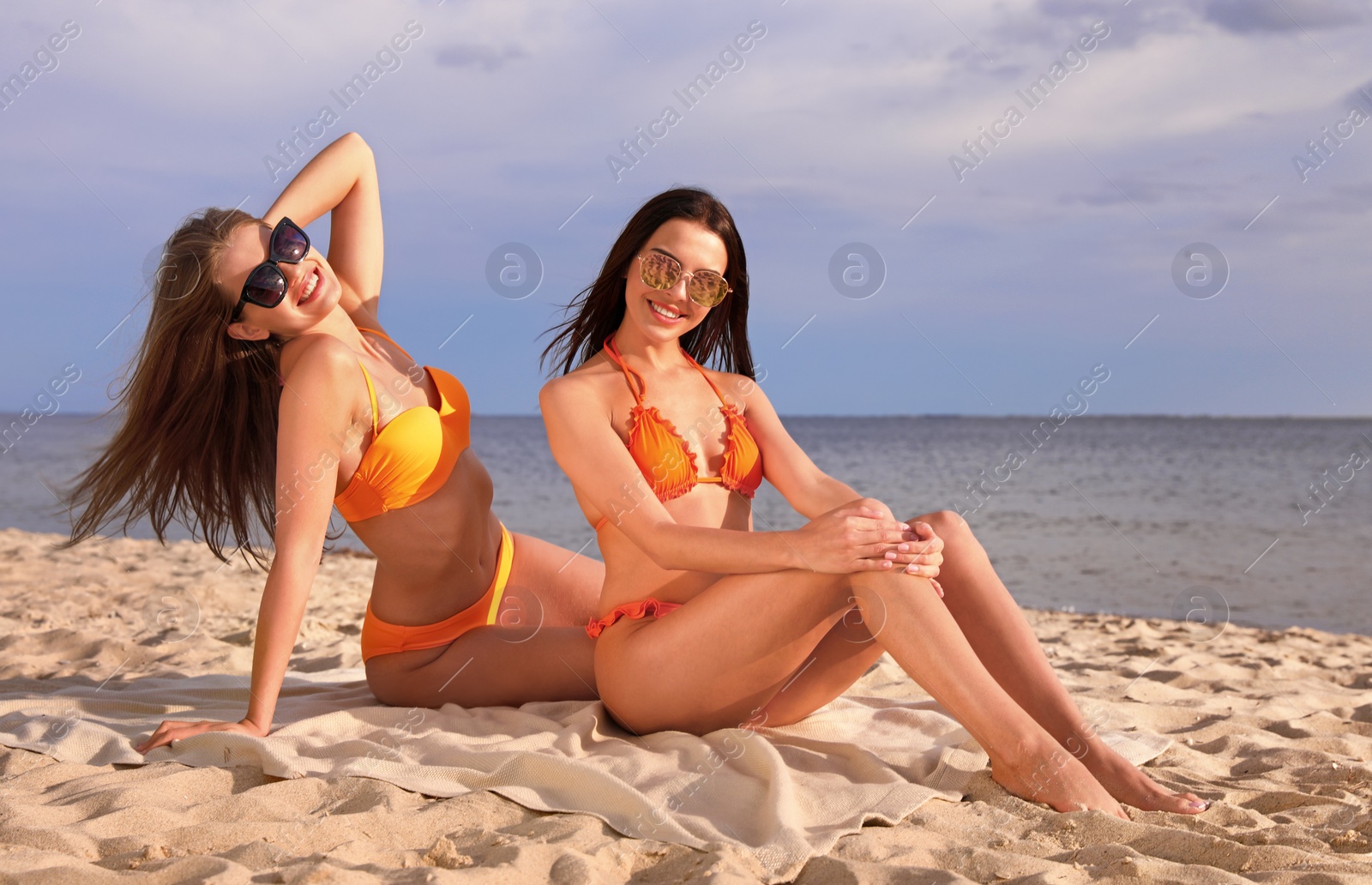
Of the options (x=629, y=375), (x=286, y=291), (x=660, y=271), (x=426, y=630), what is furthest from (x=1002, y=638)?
(x=286, y=291)

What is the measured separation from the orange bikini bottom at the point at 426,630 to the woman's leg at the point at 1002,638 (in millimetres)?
1586

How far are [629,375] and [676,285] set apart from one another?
324mm

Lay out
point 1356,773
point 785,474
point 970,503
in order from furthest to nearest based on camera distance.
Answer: point 970,503 → point 785,474 → point 1356,773

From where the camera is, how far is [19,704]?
3426mm

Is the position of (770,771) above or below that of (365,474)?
A: below

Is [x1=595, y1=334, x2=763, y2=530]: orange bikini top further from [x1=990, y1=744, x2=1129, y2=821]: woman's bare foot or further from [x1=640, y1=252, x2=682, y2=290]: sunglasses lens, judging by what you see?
[x1=990, y1=744, x2=1129, y2=821]: woman's bare foot

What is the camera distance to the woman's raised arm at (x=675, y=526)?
262 centimetres

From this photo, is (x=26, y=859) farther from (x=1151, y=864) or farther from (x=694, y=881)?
(x=1151, y=864)

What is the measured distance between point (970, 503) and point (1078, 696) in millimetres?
14621

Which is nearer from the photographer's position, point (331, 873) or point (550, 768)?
point (331, 873)

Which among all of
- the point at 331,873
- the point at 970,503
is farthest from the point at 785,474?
the point at 970,503

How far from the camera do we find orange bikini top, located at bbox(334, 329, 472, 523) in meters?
3.16

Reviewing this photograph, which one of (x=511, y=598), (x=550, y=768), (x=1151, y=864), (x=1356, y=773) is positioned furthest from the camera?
(x=511, y=598)

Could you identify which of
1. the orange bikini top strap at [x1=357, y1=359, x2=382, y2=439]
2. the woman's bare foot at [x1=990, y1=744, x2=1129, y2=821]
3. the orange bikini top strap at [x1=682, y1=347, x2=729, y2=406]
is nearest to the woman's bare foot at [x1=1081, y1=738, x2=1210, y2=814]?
the woman's bare foot at [x1=990, y1=744, x2=1129, y2=821]
